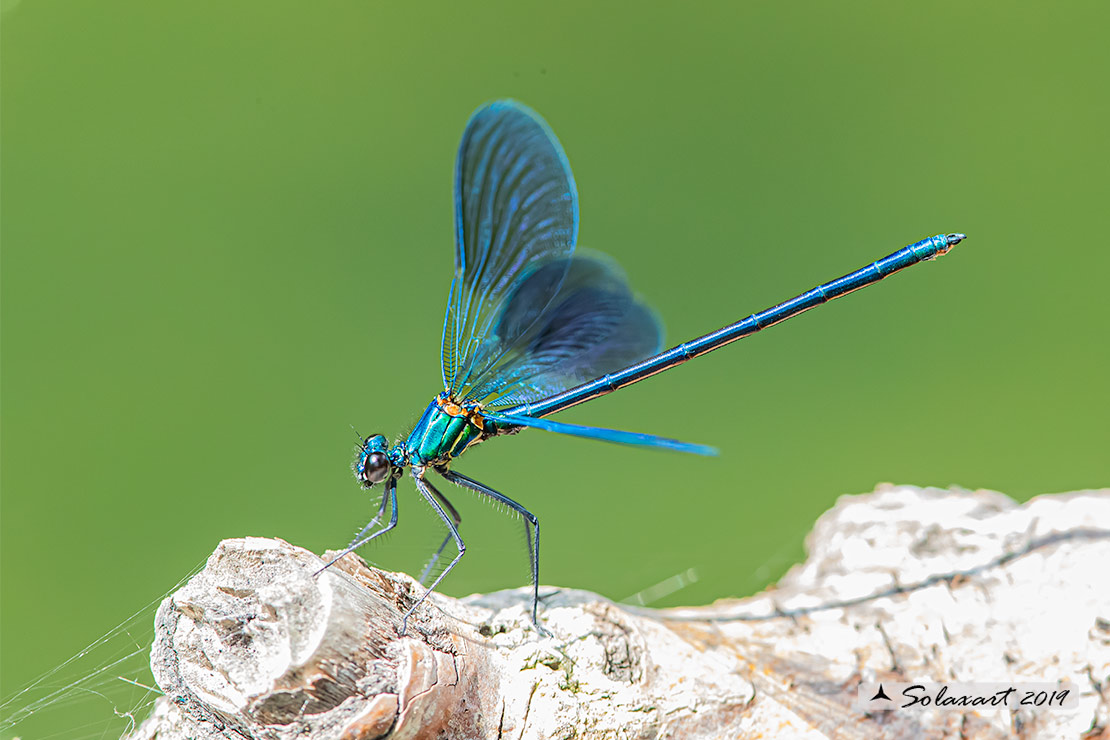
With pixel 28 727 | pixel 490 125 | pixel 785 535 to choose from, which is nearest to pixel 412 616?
pixel 28 727

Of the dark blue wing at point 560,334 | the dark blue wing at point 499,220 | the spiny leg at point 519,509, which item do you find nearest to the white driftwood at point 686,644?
the spiny leg at point 519,509

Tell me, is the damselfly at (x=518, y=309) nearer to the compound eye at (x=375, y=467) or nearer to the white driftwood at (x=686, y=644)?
the compound eye at (x=375, y=467)

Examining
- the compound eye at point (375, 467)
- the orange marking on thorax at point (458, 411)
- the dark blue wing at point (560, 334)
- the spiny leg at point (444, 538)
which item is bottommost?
the spiny leg at point (444, 538)

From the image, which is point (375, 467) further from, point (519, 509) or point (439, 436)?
point (519, 509)

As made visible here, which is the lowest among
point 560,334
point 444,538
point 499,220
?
point 444,538

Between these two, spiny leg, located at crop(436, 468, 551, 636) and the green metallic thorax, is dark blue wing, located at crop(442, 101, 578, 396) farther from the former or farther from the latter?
spiny leg, located at crop(436, 468, 551, 636)

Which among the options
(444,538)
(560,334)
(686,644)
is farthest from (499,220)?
(686,644)

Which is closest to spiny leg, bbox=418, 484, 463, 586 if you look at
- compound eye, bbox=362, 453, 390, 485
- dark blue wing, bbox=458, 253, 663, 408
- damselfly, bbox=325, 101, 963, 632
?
damselfly, bbox=325, 101, 963, 632
